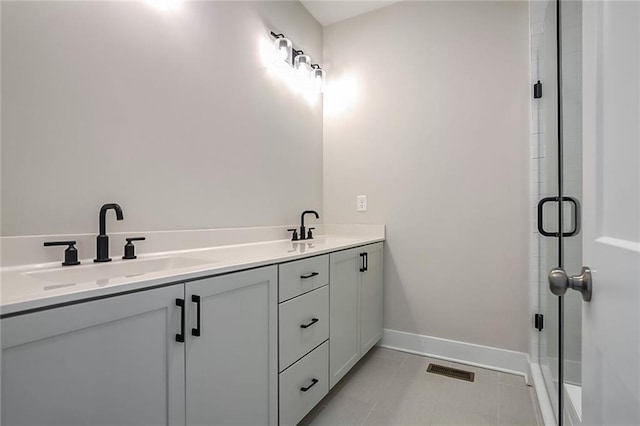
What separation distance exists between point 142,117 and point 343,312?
1376 mm

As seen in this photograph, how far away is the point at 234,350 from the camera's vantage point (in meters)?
1.09

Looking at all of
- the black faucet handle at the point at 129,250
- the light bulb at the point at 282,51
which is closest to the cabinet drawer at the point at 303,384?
the black faucet handle at the point at 129,250

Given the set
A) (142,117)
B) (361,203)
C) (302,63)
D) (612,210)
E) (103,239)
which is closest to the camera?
(612,210)

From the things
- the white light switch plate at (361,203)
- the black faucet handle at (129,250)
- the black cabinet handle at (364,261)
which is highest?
the white light switch plate at (361,203)

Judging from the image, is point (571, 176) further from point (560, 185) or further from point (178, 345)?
point (178, 345)

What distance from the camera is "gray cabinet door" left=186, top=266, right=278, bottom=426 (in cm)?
96

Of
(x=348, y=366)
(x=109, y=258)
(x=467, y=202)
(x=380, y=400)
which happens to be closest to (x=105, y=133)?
(x=109, y=258)

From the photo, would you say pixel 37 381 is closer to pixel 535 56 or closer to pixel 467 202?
pixel 467 202

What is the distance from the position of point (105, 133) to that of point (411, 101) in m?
1.92

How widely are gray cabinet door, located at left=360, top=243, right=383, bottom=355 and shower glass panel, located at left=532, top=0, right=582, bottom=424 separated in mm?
953

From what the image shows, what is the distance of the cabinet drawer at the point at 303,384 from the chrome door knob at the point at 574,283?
1.03 metres

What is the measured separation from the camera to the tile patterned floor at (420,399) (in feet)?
5.17

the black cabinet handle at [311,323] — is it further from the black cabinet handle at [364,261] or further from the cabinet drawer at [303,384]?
the black cabinet handle at [364,261]

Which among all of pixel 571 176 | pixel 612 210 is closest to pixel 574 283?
pixel 612 210
